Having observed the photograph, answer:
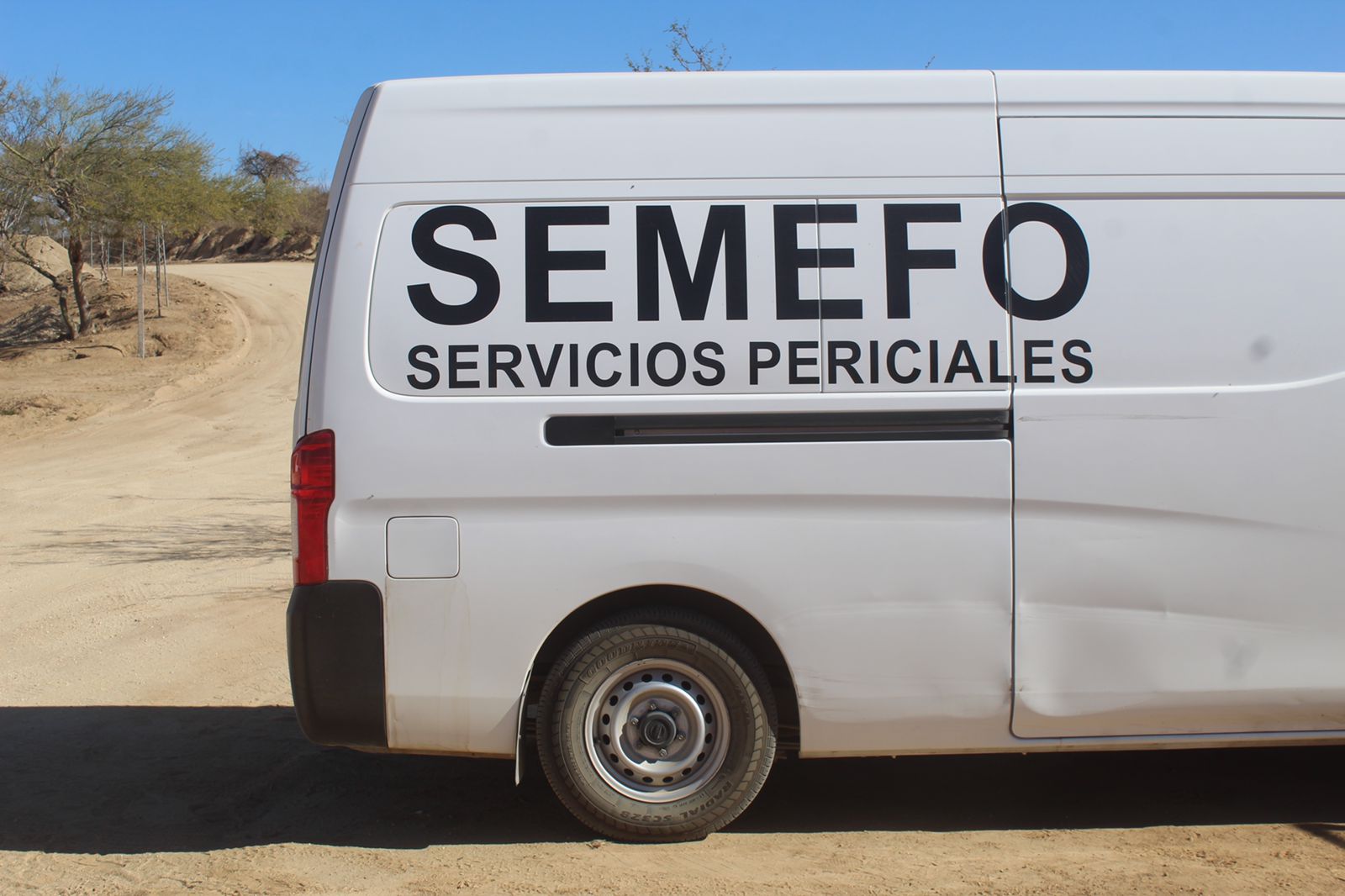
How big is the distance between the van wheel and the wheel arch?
1.7 inches

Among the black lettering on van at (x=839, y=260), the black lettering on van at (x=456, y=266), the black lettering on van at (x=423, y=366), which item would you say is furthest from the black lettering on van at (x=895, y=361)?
the black lettering on van at (x=423, y=366)

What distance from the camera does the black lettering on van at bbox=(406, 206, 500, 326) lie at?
410 centimetres

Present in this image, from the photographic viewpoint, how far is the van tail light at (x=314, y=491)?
4.03 meters

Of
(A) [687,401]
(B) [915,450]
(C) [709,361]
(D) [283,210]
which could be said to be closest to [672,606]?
(A) [687,401]

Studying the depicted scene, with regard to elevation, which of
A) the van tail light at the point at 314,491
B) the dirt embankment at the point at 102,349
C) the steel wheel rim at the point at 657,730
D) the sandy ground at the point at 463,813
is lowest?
the sandy ground at the point at 463,813

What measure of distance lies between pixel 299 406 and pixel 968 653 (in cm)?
244

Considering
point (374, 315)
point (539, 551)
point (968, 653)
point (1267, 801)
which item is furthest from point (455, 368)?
point (1267, 801)

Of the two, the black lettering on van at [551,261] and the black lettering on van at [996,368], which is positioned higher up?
the black lettering on van at [551,261]

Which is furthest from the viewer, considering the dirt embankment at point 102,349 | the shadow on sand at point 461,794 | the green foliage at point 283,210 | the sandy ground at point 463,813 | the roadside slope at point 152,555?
the green foliage at point 283,210

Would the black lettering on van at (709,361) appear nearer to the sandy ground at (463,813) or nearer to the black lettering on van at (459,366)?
the black lettering on van at (459,366)

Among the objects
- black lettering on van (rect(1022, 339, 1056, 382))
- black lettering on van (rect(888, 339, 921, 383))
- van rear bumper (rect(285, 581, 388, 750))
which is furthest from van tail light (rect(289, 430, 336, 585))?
black lettering on van (rect(1022, 339, 1056, 382))

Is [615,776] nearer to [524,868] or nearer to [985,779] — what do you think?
[524,868]

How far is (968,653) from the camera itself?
413 centimetres

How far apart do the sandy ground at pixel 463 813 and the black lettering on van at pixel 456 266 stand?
189cm
